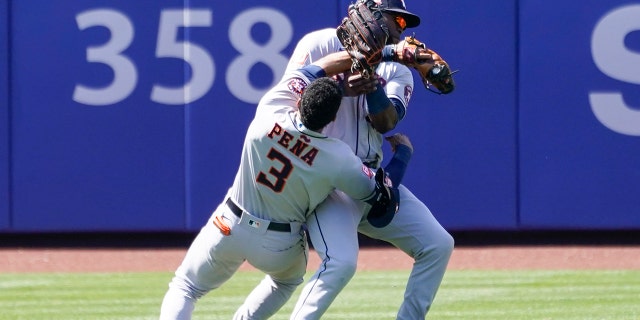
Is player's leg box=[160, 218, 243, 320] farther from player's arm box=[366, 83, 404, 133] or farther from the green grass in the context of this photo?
the green grass

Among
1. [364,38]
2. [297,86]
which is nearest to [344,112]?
[297,86]

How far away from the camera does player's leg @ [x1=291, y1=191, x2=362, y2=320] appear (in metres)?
5.14

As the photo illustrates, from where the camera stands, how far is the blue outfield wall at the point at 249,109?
10.9 metres

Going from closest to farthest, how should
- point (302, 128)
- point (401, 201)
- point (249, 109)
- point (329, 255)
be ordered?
point (302, 128)
point (329, 255)
point (401, 201)
point (249, 109)

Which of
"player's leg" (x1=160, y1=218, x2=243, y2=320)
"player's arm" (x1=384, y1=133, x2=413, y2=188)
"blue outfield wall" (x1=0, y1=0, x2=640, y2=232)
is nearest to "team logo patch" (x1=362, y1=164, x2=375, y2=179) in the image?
"player's arm" (x1=384, y1=133, x2=413, y2=188)

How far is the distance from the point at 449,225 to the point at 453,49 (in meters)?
1.62

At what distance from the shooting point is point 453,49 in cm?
1092

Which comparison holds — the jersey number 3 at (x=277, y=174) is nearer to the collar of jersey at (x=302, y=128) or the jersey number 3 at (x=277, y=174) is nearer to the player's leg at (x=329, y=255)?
the collar of jersey at (x=302, y=128)

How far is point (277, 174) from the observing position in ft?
17.0

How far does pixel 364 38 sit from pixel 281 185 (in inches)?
28.7

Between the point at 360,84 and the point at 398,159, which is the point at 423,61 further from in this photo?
the point at 398,159

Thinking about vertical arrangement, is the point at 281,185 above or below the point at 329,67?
below

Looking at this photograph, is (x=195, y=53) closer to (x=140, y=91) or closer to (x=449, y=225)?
(x=140, y=91)

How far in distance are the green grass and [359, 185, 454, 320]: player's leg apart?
1567 mm
